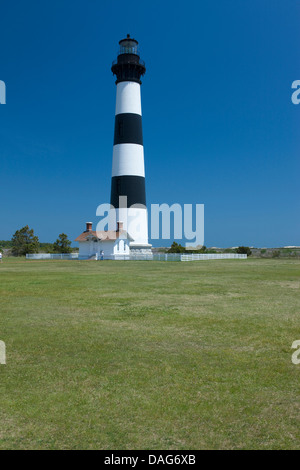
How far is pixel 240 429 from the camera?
3795mm

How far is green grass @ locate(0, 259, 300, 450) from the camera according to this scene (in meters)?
3.70

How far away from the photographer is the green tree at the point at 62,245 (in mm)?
51281

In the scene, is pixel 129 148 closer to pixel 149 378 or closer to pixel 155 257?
pixel 155 257

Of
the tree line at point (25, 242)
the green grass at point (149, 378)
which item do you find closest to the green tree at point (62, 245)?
the tree line at point (25, 242)

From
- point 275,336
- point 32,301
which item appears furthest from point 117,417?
point 32,301

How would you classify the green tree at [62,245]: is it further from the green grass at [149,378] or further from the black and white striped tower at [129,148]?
the green grass at [149,378]

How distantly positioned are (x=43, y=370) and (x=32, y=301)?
19.6 ft

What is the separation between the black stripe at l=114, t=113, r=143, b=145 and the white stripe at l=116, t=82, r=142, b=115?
580 millimetres

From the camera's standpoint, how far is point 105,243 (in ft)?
142

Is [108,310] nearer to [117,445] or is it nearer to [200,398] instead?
[200,398]

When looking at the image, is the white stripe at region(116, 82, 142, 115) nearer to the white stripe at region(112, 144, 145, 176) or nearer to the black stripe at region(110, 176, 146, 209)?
the white stripe at region(112, 144, 145, 176)

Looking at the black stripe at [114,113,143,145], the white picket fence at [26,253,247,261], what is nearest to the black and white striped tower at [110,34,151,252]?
the black stripe at [114,113,143,145]

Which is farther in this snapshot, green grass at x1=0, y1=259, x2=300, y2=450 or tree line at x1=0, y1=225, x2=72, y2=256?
tree line at x1=0, y1=225, x2=72, y2=256

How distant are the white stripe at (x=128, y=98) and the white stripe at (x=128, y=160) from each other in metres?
3.92
